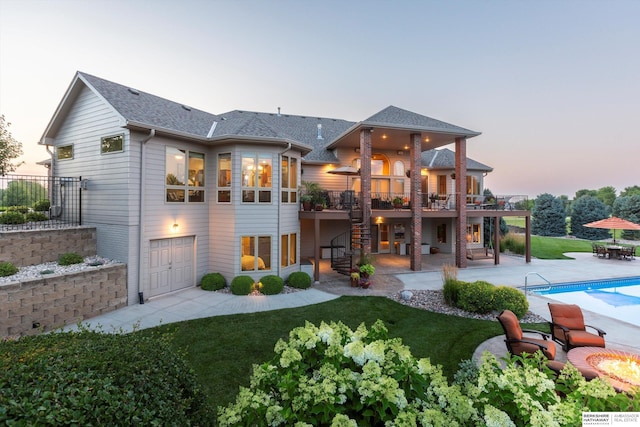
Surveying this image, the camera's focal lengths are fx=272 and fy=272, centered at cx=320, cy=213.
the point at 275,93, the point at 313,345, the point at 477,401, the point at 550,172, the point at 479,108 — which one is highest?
the point at 275,93

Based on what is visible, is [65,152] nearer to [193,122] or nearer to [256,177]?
[193,122]

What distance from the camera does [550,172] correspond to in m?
41.5

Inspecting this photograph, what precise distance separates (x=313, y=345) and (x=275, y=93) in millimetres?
25841

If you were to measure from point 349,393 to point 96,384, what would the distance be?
1.95m

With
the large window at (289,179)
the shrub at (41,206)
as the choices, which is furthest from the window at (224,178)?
the shrub at (41,206)

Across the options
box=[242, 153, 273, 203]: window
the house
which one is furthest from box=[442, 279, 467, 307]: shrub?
box=[242, 153, 273, 203]: window

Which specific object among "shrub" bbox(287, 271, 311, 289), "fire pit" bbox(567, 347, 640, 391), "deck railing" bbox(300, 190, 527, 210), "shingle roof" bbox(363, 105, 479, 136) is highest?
"shingle roof" bbox(363, 105, 479, 136)

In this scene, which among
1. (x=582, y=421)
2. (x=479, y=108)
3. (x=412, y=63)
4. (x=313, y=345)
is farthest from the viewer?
(x=479, y=108)

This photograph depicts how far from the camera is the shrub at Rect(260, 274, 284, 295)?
11047 millimetres

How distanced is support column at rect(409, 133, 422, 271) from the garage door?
11.0 metres

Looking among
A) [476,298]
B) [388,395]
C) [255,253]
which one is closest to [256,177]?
[255,253]

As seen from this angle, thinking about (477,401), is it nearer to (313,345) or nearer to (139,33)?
(313,345)

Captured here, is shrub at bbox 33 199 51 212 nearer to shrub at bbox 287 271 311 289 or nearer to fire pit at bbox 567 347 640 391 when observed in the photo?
shrub at bbox 287 271 311 289

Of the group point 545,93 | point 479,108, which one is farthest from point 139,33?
Result: point 545,93
